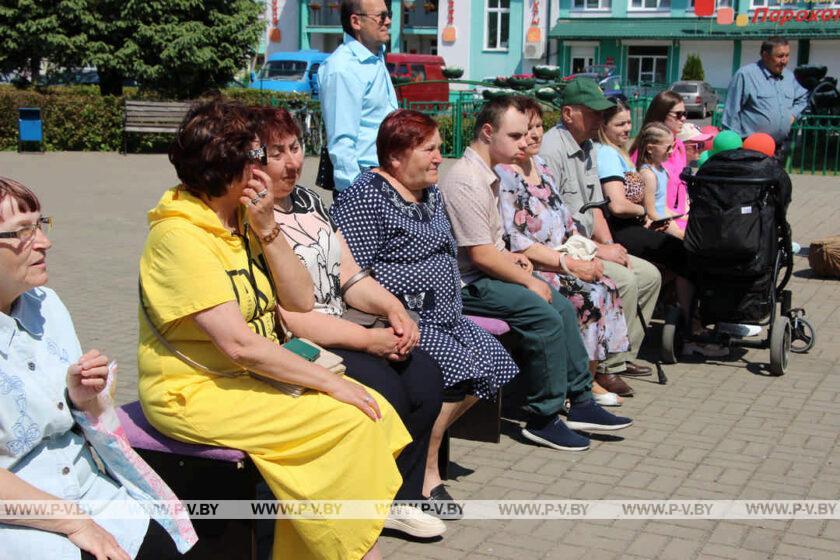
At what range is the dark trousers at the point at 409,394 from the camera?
406 centimetres

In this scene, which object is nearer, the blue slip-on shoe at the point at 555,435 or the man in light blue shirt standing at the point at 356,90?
the blue slip-on shoe at the point at 555,435

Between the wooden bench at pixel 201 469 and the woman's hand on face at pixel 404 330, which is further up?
the woman's hand on face at pixel 404 330

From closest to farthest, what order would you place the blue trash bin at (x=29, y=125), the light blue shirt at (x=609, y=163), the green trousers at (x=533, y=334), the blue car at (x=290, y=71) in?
1. the green trousers at (x=533, y=334)
2. the light blue shirt at (x=609, y=163)
3. the blue trash bin at (x=29, y=125)
4. the blue car at (x=290, y=71)

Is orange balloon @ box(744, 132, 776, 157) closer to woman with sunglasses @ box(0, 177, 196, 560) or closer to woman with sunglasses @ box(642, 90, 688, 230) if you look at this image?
woman with sunglasses @ box(642, 90, 688, 230)

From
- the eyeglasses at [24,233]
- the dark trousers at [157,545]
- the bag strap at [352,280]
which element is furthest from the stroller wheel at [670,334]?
the eyeglasses at [24,233]

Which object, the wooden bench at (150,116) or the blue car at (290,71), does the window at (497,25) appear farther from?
the wooden bench at (150,116)

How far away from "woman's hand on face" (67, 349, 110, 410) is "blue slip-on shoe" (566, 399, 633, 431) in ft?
9.91

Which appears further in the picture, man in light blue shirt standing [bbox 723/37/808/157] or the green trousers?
man in light blue shirt standing [bbox 723/37/808/157]

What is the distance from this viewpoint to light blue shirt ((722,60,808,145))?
1009 cm

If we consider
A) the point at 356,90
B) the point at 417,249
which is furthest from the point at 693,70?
the point at 417,249

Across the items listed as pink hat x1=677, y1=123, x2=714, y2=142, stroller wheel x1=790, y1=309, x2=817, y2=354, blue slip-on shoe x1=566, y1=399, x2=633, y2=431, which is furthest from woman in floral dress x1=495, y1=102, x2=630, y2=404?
pink hat x1=677, y1=123, x2=714, y2=142

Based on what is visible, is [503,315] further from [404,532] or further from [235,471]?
[235,471]

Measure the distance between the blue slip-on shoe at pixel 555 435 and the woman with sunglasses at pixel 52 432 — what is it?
8.02 ft

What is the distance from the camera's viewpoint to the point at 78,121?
2102 centimetres
